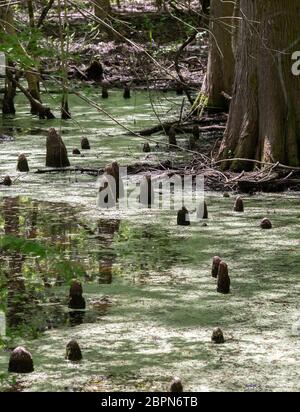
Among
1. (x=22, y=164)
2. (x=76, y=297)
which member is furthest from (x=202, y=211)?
(x=76, y=297)

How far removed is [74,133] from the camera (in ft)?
46.5

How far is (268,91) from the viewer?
34.8 ft

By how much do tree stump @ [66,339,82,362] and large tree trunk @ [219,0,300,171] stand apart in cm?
519

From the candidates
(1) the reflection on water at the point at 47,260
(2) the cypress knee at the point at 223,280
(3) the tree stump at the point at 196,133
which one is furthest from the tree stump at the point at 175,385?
(3) the tree stump at the point at 196,133

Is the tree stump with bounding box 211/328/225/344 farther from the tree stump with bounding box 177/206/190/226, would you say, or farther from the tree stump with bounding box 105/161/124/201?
the tree stump with bounding box 105/161/124/201

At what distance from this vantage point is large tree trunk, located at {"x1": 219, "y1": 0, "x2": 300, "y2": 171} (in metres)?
10.6

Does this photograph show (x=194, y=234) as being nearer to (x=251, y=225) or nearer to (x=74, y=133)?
(x=251, y=225)

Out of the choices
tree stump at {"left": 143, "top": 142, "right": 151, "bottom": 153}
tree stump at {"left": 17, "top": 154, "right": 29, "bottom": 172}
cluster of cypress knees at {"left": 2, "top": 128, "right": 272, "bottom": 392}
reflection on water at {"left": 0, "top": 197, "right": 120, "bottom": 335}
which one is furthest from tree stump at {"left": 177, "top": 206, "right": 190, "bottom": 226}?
tree stump at {"left": 143, "top": 142, "right": 151, "bottom": 153}

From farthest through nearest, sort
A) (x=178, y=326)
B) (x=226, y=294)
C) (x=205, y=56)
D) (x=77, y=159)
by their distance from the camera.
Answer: (x=205, y=56)
(x=77, y=159)
(x=226, y=294)
(x=178, y=326)

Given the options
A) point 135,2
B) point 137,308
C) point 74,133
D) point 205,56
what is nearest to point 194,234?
point 137,308

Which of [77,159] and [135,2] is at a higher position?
[135,2]

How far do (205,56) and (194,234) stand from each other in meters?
12.3

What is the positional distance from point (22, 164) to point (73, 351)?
18.9 ft

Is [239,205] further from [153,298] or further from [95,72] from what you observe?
[95,72]
